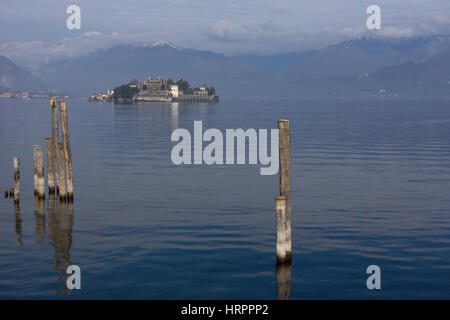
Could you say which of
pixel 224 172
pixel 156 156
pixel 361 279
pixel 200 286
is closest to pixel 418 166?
pixel 224 172

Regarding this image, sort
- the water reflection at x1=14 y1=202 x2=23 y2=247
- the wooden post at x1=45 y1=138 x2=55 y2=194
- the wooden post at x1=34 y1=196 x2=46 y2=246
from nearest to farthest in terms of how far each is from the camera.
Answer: the water reflection at x1=14 y1=202 x2=23 y2=247, the wooden post at x1=34 y1=196 x2=46 y2=246, the wooden post at x1=45 y1=138 x2=55 y2=194

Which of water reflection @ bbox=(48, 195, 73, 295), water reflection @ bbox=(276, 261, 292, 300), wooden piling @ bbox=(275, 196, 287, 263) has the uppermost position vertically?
wooden piling @ bbox=(275, 196, 287, 263)

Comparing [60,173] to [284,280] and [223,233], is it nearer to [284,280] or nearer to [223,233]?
[223,233]

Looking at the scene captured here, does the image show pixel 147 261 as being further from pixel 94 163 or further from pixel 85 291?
pixel 94 163

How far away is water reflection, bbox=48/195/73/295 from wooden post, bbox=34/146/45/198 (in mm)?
823

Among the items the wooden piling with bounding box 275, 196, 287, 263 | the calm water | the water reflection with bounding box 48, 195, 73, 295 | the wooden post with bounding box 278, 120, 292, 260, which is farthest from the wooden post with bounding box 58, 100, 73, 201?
the wooden piling with bounding box 275, 196, 287, 263

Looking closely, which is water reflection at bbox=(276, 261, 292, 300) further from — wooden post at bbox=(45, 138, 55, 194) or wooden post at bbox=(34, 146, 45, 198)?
wooden post at bbox=(45, 138, 55, 194)

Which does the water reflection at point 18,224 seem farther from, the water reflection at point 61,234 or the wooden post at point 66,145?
the wooden post at point 66,145

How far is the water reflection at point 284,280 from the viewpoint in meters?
20.7

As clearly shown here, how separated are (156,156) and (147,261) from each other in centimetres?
3597

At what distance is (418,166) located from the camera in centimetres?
5216

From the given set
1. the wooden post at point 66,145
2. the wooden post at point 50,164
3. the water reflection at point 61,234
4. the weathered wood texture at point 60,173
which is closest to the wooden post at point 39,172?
the water reflection at point 61,234

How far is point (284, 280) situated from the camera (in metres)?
22.0

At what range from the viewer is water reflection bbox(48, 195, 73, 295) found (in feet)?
75.7
